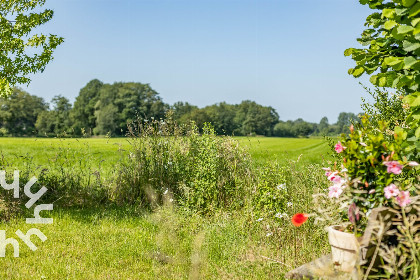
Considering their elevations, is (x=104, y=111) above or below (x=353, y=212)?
above

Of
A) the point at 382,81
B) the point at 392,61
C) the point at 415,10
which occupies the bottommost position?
the point at 382,81

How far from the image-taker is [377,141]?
2.85 metres

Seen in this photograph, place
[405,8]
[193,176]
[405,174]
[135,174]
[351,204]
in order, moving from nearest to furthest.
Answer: [351,204]
[405,8]
[405,174]
[193,176]
[135,174]

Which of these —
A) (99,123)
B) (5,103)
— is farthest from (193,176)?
(5,103)

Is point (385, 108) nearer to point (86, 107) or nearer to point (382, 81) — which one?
point (382, 81)

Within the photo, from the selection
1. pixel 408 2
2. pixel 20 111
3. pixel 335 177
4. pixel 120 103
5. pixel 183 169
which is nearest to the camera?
pixel 335 177

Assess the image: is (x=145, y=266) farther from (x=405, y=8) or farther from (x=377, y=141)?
(x=405, y=8)

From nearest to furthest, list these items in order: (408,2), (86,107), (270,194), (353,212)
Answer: (353,212), (408,2), (270,194), (86,107)

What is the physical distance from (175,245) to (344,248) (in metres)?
2.55

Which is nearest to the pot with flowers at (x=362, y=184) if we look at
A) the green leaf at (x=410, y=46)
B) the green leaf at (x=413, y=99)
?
the green leaf at (x=413, y=99)

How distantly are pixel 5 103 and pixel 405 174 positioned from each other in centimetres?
6322

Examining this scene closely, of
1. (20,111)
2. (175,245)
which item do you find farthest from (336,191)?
(20,111)

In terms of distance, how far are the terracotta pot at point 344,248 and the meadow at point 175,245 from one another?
3.24ft

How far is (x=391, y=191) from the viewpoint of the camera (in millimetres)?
2658
